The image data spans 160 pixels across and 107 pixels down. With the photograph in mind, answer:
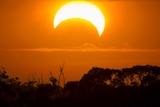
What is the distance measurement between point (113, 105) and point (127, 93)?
2.52 m

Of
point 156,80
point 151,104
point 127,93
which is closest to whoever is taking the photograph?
point 151,104

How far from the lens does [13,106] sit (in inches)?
1348

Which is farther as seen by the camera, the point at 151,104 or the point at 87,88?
the point at 87,88

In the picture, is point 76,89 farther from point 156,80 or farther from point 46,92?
point 156,80

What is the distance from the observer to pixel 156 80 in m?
38.9

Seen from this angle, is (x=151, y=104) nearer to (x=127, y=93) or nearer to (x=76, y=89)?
(x=127, y=93)

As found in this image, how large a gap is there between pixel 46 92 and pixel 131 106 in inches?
315

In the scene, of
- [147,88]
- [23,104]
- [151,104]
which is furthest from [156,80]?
[23,104]

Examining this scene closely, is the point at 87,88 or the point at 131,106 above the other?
the point at 87,88

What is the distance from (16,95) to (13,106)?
271 centimetres

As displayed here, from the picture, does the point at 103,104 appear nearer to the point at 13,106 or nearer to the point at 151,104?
the point at 151,104

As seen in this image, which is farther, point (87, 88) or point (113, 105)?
point (87, 88)

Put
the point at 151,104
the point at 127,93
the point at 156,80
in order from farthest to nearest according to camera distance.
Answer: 1. the point at 156,80
2. the point at 127,93
3. the point at 151,104

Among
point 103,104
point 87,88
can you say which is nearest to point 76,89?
point 87,88
